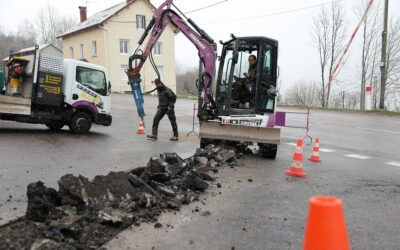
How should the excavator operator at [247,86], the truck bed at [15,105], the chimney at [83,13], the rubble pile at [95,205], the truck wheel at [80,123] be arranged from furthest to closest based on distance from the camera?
1. the chimney at [83,13]
2. the truck wheel at [80,123]
3. the truck bed at [15,105]
4. the excavator operator at [247,86]
5. the rubble pile at [95,205]

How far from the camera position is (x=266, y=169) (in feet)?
22.7

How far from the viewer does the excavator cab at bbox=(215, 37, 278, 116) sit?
325 inches

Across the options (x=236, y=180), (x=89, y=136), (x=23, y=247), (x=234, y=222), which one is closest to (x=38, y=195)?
(x=23, y=247)

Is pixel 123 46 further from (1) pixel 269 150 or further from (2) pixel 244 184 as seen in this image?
(2) pixel 244 184

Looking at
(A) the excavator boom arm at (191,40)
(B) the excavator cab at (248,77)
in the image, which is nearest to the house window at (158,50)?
(A) the excavator boom arm at (191,40)

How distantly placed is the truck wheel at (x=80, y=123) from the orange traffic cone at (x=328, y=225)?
10.0 m

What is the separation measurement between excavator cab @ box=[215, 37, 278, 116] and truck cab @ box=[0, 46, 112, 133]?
186 inches

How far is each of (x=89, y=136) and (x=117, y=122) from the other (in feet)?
12.4

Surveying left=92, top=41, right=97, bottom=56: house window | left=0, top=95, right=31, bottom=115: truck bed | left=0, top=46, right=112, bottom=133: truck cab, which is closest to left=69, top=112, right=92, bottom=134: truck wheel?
left=0, top=46, right=112, bottom=133: truck cab

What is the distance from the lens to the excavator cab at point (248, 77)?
325 inches

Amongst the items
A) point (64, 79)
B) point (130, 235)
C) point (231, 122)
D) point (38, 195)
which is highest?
point (64, 79)

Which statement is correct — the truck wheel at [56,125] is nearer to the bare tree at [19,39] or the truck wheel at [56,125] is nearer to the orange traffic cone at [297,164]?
the orange traffic cone at [297,164]

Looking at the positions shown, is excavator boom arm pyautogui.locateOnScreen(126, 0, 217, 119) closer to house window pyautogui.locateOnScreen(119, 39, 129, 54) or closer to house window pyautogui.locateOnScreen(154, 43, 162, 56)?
house window pyautogui.locateOnScreen(119, 39, 129, 54)

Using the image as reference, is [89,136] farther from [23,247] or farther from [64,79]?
[23,247]
